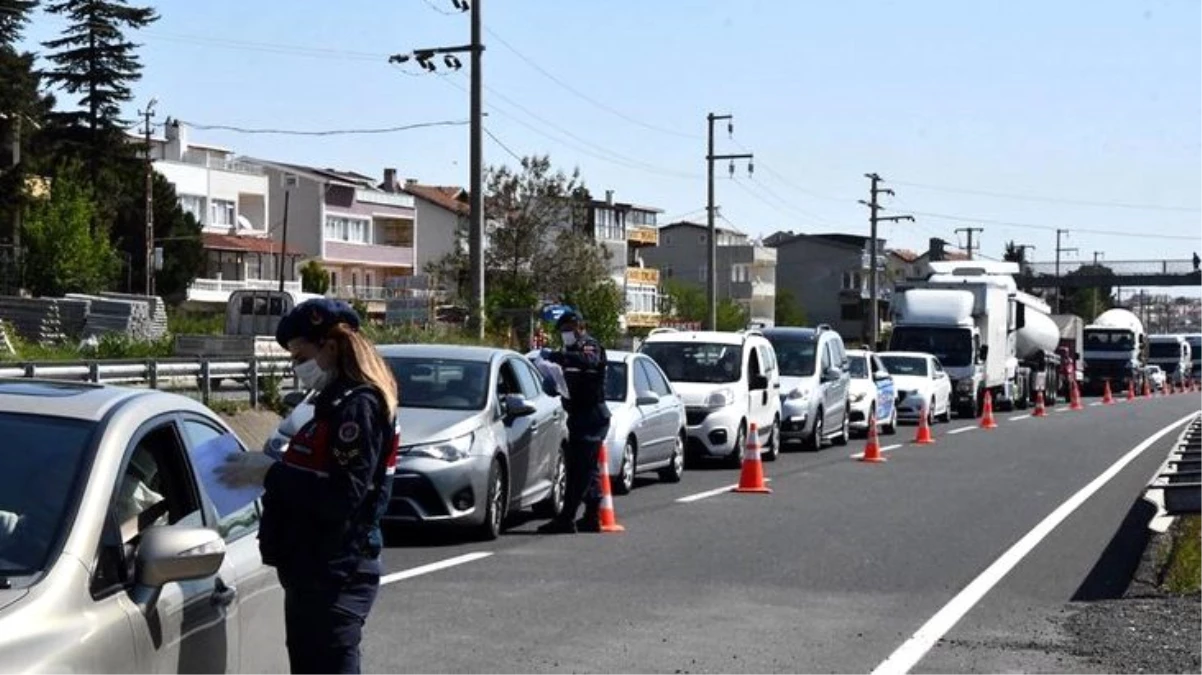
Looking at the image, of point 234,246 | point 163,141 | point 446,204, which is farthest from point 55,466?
point 446,204

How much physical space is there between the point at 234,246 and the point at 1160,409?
57.5 metres

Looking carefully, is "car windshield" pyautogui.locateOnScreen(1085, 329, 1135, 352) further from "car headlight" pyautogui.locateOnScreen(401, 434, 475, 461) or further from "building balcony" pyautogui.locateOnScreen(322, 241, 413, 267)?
"car headlight" pyautogui.locateOnScreen(401, 434, 475, 461)

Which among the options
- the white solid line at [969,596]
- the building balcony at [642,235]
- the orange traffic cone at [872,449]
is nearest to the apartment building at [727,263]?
the building balcony at [642,235]

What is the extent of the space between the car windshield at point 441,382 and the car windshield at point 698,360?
9682 mm

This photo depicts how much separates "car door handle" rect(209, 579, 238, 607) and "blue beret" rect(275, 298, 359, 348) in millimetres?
775

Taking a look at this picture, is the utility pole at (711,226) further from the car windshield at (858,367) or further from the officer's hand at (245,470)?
the officer's hand at (245,470)

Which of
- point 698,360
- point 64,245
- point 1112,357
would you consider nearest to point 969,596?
point 698,360

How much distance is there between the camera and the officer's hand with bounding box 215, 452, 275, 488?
574 centimetres

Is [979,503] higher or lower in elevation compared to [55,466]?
lower

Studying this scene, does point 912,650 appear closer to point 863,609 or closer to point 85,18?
point 863,609

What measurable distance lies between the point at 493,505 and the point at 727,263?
126 meters

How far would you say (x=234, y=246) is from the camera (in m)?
97.5

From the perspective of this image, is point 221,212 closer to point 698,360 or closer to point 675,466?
point 698,360

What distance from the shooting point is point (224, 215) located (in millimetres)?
100875
